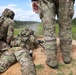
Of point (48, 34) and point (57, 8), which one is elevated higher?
point (57, 8)

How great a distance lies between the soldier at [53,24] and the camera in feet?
23.9

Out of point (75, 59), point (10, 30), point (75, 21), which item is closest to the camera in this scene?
point (75, 59)

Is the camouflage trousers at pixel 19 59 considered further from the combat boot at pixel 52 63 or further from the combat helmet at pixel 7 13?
the combat helmet at pixel 7 13

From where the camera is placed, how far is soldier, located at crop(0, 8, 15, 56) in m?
8.55

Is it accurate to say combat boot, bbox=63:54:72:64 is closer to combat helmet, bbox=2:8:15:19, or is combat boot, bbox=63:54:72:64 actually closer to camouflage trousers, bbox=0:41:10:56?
camouflage trousers, bbox=0:41:10:56

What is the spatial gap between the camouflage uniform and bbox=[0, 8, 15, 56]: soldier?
0.95 feet

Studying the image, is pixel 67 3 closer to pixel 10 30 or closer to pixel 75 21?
pixel 10 30

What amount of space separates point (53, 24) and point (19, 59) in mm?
1275

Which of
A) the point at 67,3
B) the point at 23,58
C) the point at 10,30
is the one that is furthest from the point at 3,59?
the point at 67,3

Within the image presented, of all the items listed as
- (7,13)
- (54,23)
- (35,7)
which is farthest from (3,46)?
(54,23)

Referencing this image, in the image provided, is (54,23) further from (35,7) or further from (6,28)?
(6,28)

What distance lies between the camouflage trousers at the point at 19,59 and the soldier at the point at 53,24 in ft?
1.67

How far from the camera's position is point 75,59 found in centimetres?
785

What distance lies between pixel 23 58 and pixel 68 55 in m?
1.18
